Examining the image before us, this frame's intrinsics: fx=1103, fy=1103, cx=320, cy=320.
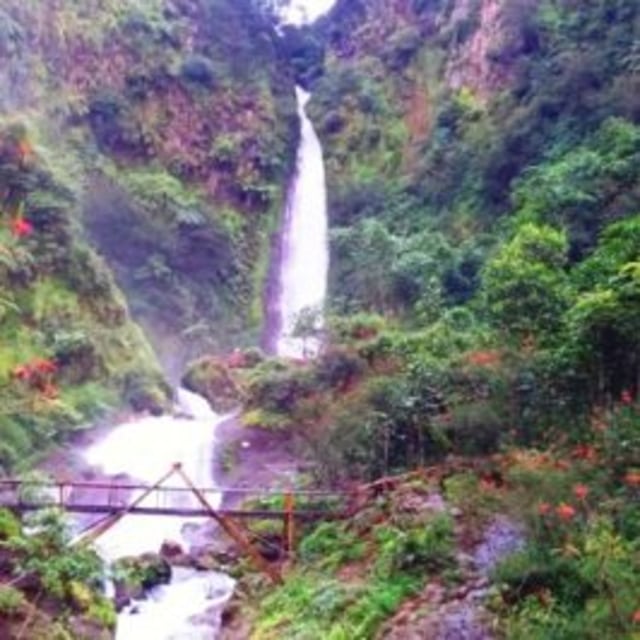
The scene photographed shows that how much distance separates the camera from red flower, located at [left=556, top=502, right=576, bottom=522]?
13094mm

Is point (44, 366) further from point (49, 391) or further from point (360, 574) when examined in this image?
point (360, 574)

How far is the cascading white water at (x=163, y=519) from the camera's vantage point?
18094mm

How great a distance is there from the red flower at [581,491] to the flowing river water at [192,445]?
21.5 feet

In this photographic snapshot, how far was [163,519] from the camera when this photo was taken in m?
24.2

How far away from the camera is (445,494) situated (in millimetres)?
18156

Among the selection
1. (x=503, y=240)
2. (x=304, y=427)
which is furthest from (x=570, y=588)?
(x=503, y=240)

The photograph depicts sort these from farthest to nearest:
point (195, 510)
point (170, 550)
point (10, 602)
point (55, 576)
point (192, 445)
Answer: point (192, 445)
point (170, 550)
point (195, 510)
point (55, 576)
point (10, 602)

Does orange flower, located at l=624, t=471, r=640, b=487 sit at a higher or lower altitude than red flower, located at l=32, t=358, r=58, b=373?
lower

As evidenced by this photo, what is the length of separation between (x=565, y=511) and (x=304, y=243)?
115 ft

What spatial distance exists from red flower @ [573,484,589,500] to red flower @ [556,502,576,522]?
0.19 m

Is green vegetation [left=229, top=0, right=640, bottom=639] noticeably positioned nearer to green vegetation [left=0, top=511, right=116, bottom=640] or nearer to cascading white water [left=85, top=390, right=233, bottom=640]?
cascading white water [left=85, top=390, right=233, bottom=640]

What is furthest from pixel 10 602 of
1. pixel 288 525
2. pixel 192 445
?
pixel 192 445

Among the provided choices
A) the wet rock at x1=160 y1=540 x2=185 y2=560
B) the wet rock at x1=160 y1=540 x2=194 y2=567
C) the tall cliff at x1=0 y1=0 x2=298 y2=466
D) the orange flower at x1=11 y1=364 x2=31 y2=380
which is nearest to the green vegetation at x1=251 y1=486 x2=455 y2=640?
the wet rock at x1=160 y1=540 x2=194 y2=567

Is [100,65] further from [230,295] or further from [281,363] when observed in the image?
[281,363]
